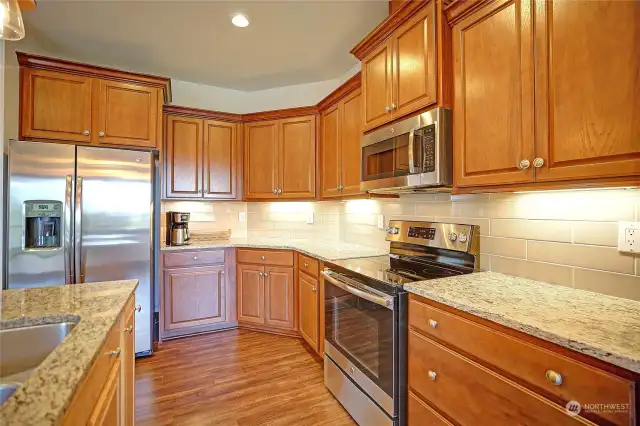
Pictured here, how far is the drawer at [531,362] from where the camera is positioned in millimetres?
765

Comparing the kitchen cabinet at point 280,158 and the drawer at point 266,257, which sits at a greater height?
the kitchen cabinet at point 280,158

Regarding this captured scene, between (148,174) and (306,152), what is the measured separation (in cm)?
144

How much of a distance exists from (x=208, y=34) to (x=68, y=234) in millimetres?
1913

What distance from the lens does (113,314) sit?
1.03 meters

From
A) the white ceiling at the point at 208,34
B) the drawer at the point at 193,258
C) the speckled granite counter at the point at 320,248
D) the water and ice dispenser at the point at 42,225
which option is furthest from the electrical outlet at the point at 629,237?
the water and ice dispenser at the point at 42,225

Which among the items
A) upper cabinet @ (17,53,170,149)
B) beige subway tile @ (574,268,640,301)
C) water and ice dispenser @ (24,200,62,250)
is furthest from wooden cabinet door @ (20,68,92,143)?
beige subway tile @ (574,268,640,301)

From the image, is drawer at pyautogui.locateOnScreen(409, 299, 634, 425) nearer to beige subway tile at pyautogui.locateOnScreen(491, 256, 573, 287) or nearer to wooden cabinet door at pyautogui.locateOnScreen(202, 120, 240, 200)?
beige subway tile at pyautogui.locateOnScreen(491, 256, 573, 287)

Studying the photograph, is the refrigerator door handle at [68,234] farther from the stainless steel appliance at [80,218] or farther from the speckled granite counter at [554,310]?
the speckled granite counter at [554,310]

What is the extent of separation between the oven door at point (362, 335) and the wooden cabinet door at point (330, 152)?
1.00 meters

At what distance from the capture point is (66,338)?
2.73ft

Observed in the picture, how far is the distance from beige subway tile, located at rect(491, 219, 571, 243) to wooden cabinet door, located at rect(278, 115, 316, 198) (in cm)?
177

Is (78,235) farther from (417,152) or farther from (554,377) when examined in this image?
(554,377)

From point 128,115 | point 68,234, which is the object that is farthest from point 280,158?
point 68,234

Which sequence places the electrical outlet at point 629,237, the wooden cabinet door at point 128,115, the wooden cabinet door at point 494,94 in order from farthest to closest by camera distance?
1. the wooden cabinet door at point 128,115
2. the wooden cabinet door at point 494,94
3. the electrical outlet at point 629,237
